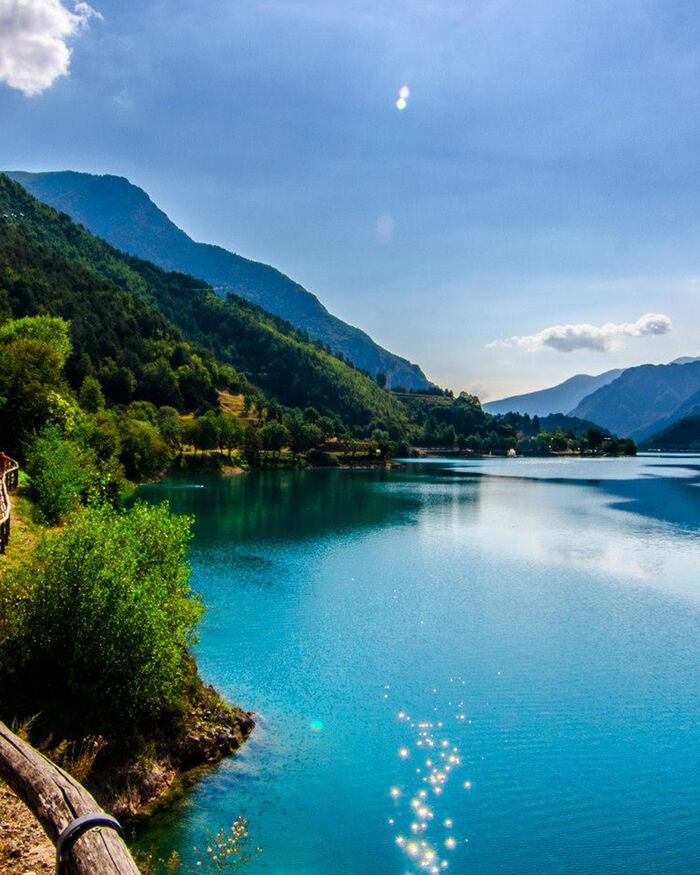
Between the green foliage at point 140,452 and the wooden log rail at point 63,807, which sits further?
the green foliage at point 140,452

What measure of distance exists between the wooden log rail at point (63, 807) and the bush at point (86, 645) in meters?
11.7

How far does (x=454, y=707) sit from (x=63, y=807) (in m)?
25.2

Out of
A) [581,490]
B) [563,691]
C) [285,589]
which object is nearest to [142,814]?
[563,691]

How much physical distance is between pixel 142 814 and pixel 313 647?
18.3 meters

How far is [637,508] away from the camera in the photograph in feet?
372

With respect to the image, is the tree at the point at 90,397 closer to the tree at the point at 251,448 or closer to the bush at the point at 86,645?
the tree at the point at 251,448

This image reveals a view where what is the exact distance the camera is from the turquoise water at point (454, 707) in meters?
20.1

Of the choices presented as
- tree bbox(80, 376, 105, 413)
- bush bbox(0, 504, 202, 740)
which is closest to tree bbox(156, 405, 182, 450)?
tree bbox(80, 376, 105, 413)

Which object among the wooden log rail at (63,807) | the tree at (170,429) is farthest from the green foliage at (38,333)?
the wooden log rail at (63,807)

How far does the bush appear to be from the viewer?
20156 millimetres

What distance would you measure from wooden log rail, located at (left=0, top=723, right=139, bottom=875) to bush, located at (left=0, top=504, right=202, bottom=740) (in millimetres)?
11670

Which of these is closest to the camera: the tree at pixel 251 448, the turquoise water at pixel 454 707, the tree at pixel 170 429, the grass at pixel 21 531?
the turquoise water at pixel 454 707

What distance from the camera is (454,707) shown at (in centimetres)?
2948

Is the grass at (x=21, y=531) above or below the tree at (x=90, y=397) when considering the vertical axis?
below
